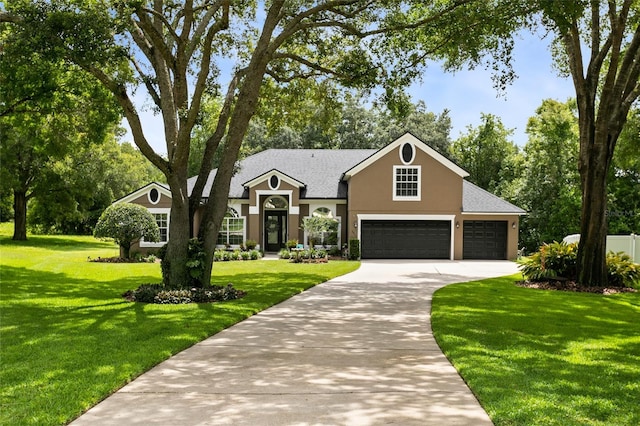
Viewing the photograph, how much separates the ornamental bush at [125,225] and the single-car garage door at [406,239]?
35.0 feet

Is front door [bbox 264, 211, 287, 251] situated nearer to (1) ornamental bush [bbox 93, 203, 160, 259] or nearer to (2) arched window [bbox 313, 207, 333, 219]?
(2) arched window [bbox 313, 207, 333, 219]

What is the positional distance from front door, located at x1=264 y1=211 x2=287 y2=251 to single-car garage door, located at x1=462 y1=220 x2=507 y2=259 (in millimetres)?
9644

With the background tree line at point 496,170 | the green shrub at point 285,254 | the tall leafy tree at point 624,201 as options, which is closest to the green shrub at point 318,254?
the green shrub at point 285,254

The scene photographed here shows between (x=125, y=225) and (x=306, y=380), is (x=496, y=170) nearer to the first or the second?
(x=125, y=225)

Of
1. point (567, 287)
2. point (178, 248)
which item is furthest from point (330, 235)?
point (178, 248)

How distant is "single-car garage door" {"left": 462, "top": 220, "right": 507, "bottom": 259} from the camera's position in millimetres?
28984

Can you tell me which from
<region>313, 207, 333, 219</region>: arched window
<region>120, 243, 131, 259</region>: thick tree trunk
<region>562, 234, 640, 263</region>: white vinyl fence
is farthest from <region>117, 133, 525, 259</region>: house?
<region>562, 234, 640, 263</region>: white vinyl fence

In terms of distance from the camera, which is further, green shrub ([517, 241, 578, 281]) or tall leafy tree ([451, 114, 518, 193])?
tall leafy tree ([451, 114, 518, 193])

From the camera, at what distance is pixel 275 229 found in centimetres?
3047

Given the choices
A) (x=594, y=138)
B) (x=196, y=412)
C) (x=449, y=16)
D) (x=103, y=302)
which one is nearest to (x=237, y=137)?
(x=103, y=302)

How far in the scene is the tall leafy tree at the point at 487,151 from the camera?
4481 centimetres

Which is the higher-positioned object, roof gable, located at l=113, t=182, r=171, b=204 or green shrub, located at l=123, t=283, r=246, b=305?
roof gable, located at l=113, t=182, r=171, b=204

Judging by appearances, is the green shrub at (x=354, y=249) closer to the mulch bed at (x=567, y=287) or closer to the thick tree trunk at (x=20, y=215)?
the mulch bed at (x=567, y=287)

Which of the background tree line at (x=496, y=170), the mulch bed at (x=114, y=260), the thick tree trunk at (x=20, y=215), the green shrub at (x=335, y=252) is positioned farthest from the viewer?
the thick tree trunk at (x=20, y=215)
